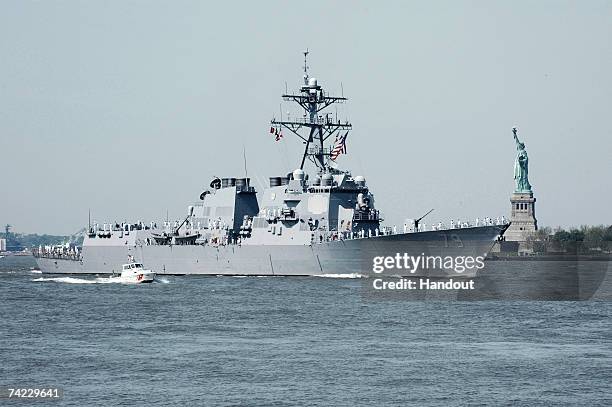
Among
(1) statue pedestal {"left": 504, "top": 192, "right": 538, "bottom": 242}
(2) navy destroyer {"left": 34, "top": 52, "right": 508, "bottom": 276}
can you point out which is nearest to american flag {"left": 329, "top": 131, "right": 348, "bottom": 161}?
(2) navy destroyer {"left": 34, "top": 52, "right": 508, "bottom": 276}

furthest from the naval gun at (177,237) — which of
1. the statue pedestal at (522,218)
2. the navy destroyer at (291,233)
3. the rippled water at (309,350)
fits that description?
the statue pedestal at (522,218)

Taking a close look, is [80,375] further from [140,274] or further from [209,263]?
[209,263]

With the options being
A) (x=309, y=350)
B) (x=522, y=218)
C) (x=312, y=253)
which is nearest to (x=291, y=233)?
(x=312, y=253)

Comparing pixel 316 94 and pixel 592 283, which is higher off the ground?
pixel 316 94

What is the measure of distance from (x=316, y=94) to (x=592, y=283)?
24280mm

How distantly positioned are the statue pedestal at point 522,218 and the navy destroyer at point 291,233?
109117mm

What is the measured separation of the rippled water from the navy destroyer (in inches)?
564

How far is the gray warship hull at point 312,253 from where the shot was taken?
2805 inches

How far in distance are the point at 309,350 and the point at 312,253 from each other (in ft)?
119

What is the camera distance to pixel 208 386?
100ft

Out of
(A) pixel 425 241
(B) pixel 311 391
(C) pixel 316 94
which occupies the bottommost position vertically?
(B) pixel 311 391

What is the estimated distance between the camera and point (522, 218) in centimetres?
18875

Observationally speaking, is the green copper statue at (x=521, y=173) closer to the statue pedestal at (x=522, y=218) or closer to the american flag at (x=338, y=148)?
the statue pedestal at (x=522, y=218)

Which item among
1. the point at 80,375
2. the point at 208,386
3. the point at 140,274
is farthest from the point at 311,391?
the point at 140,274
